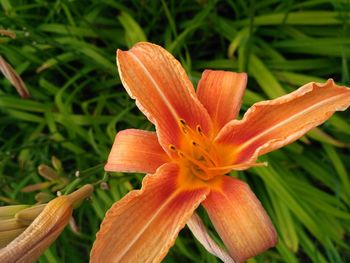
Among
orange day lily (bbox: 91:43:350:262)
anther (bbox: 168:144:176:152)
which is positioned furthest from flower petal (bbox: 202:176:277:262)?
anther (bbox: 168:144:176:152)

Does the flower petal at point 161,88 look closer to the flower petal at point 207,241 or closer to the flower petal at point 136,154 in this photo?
the flower petal at point 136,154

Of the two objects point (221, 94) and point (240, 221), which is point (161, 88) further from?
point (240, 221)

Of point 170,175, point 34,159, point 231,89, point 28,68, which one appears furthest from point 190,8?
point 170,175

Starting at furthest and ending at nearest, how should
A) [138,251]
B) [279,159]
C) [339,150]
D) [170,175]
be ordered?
1. [339,150]
2. [279,159]
3. [170,175]
4. [138,251]

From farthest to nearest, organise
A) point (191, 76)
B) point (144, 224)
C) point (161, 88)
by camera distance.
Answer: point (191, 76)
point (161, 88)
point (144, 224)

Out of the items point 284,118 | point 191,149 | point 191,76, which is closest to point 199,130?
point 191,149

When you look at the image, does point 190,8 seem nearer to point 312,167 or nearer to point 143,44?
point 312,167

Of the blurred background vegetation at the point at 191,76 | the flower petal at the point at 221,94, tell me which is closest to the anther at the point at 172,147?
the flower petal at the point at 221,94

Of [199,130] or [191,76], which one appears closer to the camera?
[199,130]
